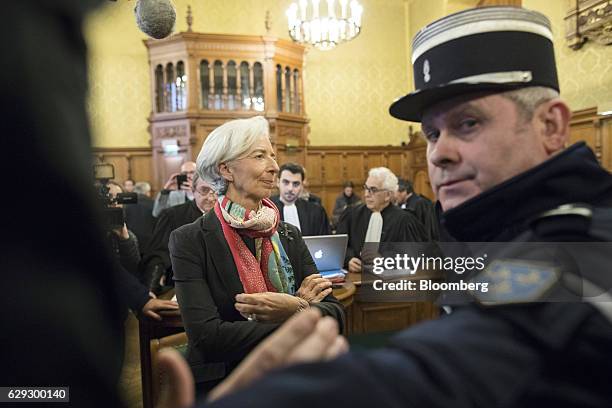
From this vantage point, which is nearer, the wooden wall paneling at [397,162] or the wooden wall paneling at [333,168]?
the wooden wall paneling at [333,168]

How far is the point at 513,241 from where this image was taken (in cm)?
72

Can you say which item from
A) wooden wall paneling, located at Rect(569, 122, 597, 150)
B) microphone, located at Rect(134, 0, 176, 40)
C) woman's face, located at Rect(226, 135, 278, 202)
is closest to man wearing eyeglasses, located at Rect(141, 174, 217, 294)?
woman's face, located at Rect(226, 135, 278, 202)

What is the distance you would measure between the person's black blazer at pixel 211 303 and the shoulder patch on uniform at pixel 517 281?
100 centimetres

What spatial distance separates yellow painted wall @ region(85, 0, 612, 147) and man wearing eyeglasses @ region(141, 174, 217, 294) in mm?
6817

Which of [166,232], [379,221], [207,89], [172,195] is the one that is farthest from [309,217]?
[207,89]

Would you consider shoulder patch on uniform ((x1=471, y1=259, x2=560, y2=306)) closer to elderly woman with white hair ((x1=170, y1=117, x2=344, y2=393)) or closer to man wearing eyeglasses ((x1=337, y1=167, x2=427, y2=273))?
elderly woman with white hair ((x1=170, y1=117, x2=344, y2=393))

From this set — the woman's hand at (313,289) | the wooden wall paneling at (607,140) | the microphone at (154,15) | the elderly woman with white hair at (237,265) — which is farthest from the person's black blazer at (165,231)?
the wooden wall paneling at (607,140)

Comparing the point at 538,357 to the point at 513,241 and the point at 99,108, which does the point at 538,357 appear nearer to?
the point at 513,241

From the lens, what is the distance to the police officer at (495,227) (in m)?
0.51

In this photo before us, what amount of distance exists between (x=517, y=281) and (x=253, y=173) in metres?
1.34

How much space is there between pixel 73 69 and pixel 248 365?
0.38m

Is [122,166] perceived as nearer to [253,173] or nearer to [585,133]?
[253,173]

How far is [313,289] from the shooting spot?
1.72 meters

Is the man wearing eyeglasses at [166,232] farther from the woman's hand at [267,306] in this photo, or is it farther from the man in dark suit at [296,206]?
the woman's hand at [267,306]
